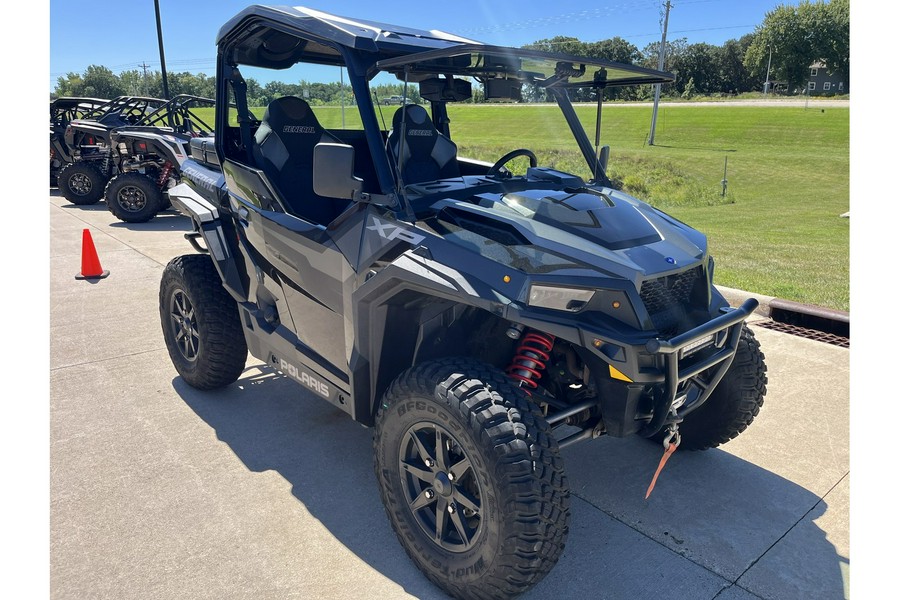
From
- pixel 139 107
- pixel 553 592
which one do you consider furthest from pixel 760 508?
pixel 139 107

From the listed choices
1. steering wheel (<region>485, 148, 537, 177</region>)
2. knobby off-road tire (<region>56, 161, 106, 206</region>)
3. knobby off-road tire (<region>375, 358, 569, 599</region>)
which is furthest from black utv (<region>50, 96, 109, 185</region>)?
knobby off-road tire (<region>375, 358, 569, 599</region>)

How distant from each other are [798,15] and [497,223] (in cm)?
8549

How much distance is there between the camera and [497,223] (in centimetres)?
272

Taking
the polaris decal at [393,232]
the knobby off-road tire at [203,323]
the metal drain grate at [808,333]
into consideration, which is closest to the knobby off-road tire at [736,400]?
the polaris decal at [393,232]

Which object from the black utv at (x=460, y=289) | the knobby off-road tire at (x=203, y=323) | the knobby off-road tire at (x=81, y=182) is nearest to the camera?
the black utv at (x=460, y=289)

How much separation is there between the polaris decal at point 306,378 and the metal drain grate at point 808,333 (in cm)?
414

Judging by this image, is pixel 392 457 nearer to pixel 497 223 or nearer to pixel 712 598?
pixel 497 223

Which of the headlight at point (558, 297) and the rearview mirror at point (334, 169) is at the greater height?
the rearview mirror at point (334, 169)

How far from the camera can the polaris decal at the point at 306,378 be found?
345cm

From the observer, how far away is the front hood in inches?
100

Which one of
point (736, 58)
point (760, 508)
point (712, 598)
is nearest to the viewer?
point (712, 598)

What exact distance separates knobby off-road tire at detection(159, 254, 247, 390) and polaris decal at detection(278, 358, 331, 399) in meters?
0.61

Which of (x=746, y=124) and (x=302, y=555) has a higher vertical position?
(x=746, y=124)

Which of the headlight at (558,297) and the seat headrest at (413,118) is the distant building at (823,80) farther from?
the headlight at (558,297)
